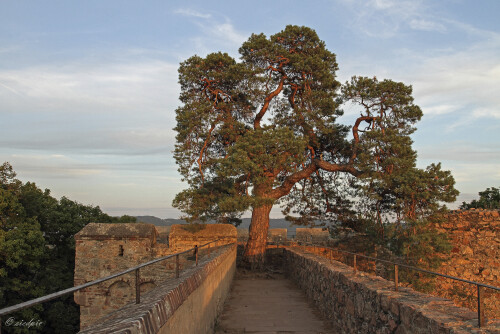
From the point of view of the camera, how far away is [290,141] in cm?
1473

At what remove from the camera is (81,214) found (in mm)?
30797

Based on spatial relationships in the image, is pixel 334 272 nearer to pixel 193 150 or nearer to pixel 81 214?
pixel 193 150

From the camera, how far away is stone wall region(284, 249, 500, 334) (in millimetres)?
3961

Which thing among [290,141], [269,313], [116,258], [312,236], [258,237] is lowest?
[116,258]

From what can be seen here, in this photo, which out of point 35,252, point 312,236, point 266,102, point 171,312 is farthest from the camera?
point 312,236

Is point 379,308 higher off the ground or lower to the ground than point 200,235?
higher

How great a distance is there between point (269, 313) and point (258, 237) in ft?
28.9

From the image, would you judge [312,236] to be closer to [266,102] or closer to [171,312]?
[266,102]

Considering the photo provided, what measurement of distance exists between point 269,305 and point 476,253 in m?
11.0

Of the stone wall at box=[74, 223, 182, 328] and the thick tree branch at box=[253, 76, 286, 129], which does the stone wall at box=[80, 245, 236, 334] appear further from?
the stone wall at box=[74, 223, 182, 328]

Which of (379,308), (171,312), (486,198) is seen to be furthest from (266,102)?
(486,198)

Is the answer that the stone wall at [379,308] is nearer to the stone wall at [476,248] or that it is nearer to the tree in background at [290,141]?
the tree in background at [290,141]

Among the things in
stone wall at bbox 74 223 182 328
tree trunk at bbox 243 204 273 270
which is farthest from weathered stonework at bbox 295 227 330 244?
stone wall at bbox 74 223 182 328

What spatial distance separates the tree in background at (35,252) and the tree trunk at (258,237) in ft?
40.1
